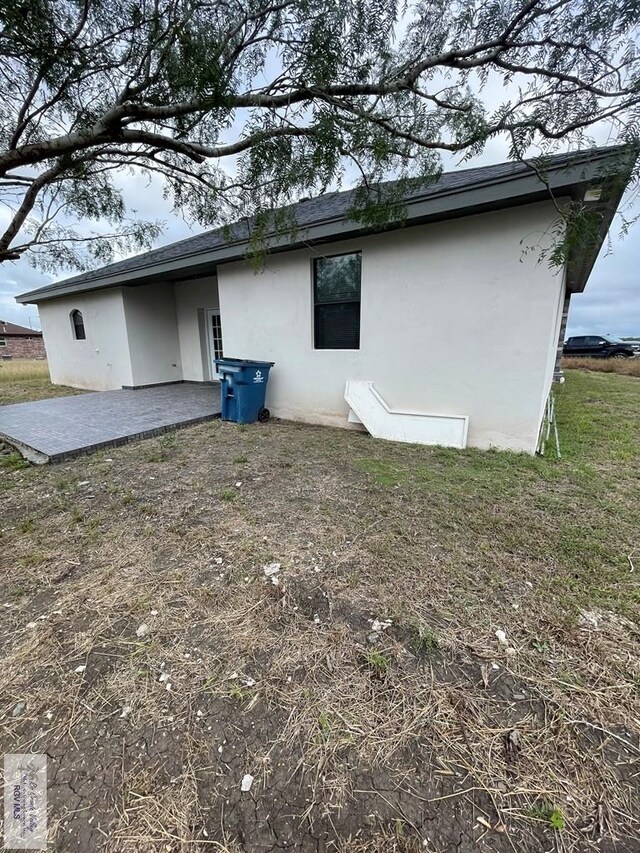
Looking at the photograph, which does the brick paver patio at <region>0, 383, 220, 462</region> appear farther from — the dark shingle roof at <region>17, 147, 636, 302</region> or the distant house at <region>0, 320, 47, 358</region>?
the distant house at <region>0, 320, 47, 358</region>

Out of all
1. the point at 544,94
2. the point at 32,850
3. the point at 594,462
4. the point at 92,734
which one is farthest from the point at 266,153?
the point at 594,462

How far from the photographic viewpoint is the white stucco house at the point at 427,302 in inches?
164

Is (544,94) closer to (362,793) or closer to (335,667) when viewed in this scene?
(335,667)

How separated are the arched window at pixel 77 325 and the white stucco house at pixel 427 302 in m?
4.04

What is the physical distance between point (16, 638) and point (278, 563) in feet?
4.66

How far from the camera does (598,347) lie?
21969 mm

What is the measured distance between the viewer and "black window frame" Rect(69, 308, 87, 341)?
10.6 meters

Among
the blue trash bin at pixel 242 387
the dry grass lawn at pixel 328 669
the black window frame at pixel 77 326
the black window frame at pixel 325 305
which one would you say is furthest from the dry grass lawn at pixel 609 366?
the black window frame at pixel 77 326

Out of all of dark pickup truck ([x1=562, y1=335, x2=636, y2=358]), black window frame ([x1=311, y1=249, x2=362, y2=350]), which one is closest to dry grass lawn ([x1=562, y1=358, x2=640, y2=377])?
dark pickup truck ([x1=562, y1=335, x2=636, y2=358])

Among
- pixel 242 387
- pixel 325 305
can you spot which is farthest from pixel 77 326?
pixel 325 305

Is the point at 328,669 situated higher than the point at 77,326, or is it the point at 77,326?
the point at 77,326

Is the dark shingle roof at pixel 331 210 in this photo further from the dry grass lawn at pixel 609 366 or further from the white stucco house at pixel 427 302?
the dry grass lawn at pixel 609 366

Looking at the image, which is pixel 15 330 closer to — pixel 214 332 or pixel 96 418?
pixel 214 332

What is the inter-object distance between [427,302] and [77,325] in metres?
10.6
